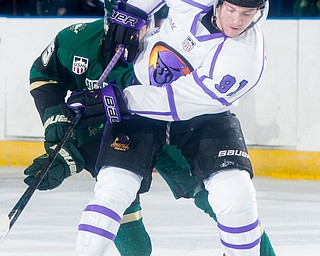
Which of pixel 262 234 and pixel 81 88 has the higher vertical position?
pixel 81 88

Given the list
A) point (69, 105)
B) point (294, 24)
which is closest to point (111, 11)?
point (69, 105)

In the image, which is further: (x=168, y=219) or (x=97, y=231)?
(x=168, y=219)

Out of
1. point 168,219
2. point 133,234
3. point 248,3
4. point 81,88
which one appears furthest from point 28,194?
point 168,219

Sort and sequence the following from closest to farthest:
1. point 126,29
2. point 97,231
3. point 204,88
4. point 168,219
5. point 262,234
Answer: point 97,231
point 204,88
point 126,29
point 262,234
point 168,219

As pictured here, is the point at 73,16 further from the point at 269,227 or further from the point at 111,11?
the point at 111,11

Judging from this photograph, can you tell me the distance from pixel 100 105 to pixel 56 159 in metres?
0.20

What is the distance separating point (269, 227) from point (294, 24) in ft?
5.57

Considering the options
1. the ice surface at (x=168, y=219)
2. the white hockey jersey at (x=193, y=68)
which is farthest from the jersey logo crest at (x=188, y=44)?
the ice surface at (x=168, y=219)

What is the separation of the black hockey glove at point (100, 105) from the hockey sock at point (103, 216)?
211 mm

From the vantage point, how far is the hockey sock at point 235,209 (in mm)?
2879

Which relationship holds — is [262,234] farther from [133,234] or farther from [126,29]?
[126,29]

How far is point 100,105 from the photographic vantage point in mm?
3035

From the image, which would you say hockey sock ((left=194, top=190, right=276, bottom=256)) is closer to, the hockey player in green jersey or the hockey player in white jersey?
the hockey player in green jersey

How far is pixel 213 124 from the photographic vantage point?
307 centimetres
